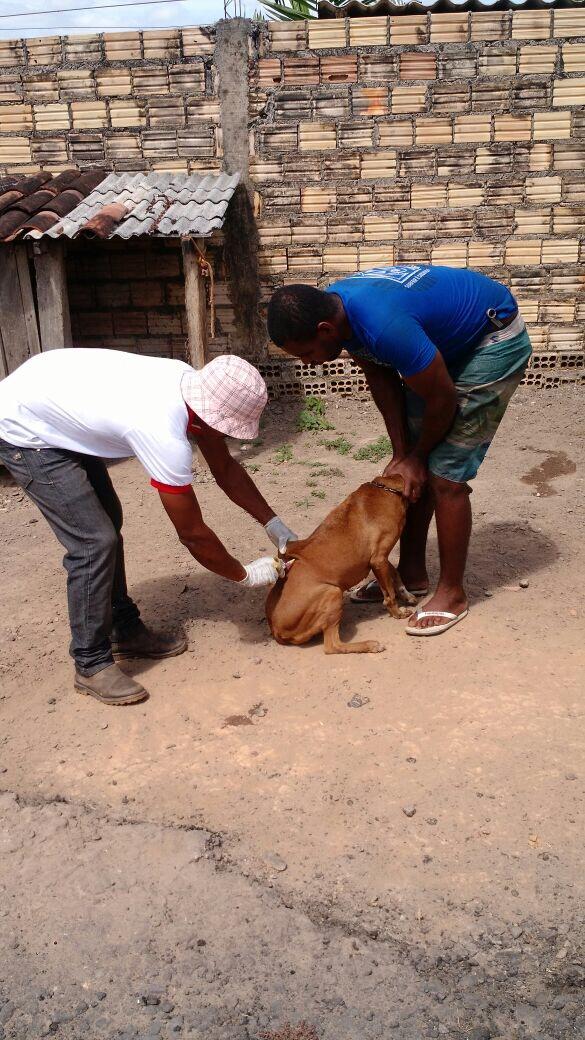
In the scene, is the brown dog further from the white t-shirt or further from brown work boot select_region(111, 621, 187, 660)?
the white t-shirt

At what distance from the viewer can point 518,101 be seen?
7797 mm

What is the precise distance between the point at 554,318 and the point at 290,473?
3485 mm

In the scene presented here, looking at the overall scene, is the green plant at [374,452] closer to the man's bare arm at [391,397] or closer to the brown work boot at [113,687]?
the man's bare arm at [391,397]

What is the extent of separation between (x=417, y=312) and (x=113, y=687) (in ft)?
7.29

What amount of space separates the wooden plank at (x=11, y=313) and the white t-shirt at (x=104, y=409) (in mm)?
4244

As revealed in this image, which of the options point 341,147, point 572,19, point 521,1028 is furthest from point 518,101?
point 521,1028

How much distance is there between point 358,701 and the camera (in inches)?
143

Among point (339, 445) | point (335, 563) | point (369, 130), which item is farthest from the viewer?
point (369, 130)

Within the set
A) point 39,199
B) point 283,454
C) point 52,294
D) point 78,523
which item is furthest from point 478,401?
point 39,199

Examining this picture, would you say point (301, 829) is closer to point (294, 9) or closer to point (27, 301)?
point (27, 301)

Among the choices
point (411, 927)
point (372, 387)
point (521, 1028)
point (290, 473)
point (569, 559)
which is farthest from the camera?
point (290, 473)

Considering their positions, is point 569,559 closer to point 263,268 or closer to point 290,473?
point 290,473

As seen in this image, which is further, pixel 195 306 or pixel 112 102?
pixel 112 102

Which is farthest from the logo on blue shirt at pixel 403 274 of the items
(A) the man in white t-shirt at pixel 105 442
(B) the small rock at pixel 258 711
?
(B) the small rock at pixel 258 711
